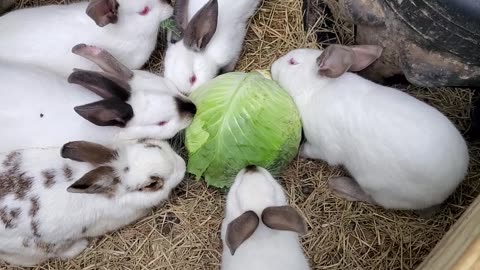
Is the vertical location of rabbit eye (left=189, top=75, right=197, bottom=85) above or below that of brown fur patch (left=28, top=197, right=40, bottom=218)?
above

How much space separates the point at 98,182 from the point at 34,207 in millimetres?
358

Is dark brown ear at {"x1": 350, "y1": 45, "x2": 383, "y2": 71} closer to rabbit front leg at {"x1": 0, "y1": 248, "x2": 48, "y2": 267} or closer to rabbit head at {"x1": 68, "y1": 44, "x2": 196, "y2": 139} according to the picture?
Result: rabbit head at {"x1": 68, "y1": 44, "x2": 196, "y2": 139}

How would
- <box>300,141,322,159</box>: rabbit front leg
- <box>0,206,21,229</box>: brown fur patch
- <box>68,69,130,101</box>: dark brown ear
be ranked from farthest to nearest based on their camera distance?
<box>300,141,322,159</box>: rabbit front leg, <box>68,69,130,101</box>: dark brown ear, <box>0,206,21,229</box>: brown fur patch

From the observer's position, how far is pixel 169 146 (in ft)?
12.2

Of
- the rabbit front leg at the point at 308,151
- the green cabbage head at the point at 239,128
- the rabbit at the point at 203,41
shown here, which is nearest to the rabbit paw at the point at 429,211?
the rabbit front leg at the point at 308,151

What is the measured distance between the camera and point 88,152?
10.9ft

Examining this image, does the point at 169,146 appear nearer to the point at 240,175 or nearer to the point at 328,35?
the point at 240,175

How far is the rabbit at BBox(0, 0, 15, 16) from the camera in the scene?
14.1ft

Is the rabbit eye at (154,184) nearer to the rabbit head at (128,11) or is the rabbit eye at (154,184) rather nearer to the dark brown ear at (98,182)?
the dark brown ear at (98,182)

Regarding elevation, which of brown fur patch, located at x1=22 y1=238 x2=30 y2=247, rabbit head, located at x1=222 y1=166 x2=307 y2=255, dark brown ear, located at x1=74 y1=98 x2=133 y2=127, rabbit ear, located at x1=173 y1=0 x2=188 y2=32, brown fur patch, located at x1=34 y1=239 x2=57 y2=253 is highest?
rabbit ear, located at x1=173 y1=0 x2=188 y2=32

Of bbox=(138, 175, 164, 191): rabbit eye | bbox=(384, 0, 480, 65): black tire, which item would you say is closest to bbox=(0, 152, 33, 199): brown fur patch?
bbox=(138, 175, 164, 191): rabbit eye

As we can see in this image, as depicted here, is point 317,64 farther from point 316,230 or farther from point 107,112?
point 107,112

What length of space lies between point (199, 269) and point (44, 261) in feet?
2.95

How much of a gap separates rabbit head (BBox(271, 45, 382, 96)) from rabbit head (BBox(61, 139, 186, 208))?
2.66 ft
